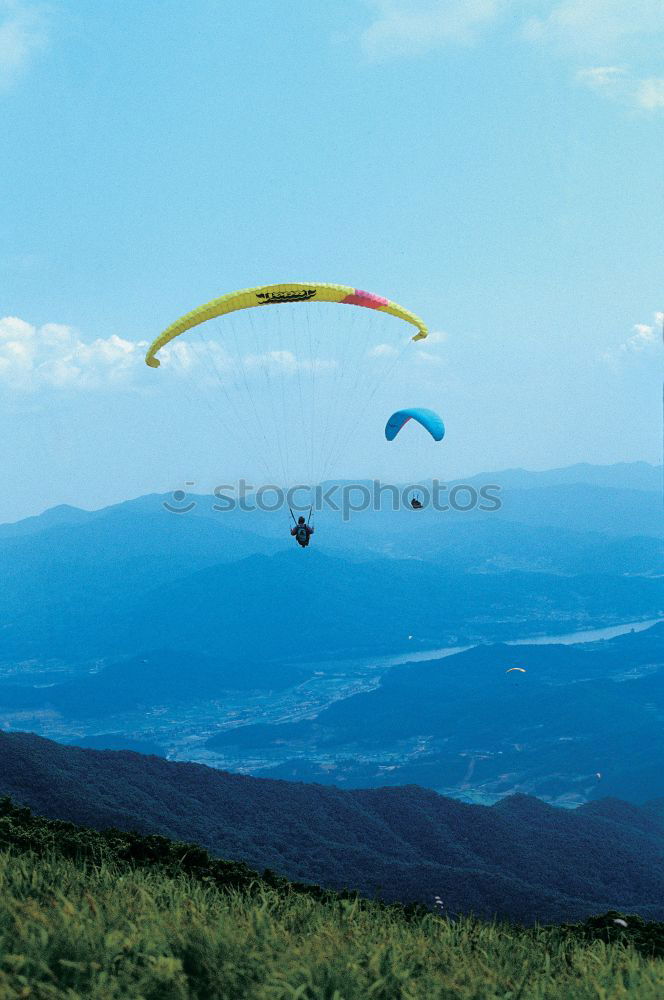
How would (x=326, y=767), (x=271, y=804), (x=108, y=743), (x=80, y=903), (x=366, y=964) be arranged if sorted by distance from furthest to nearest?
(x=108, y=743), (x=326, y=767), (x=271, y=804), (x=80, y=903), (x=366, y=964)

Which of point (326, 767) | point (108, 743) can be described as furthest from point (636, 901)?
point (108, 743)

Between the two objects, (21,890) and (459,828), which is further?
(459,828)

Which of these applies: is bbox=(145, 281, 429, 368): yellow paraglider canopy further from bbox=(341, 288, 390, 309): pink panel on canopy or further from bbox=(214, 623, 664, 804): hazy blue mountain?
bbox=(214, 623, 664, 804): hazy blue mountain

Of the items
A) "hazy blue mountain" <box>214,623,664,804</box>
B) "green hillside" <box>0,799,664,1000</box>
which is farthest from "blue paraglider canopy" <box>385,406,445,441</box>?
"hazy blue mountain" <box>214,623,664,804</box>

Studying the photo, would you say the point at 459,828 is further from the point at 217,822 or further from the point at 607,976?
the point at 607,976

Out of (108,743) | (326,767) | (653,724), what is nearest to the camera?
(653,724)
